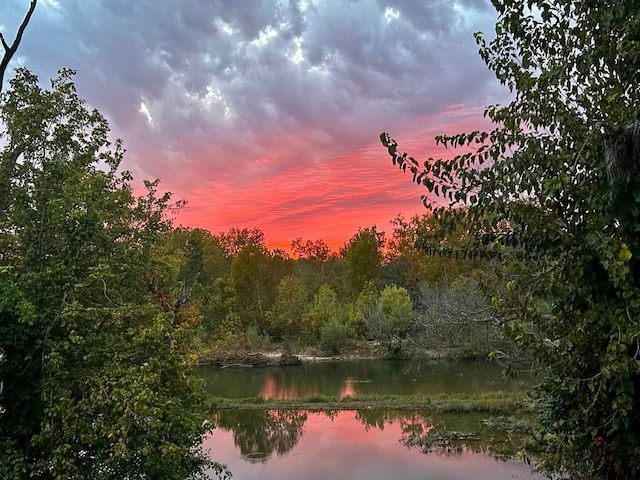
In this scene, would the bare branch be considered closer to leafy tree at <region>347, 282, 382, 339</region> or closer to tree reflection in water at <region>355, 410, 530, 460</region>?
tree reflection in water at <region>355, 410, 530, 460</region>

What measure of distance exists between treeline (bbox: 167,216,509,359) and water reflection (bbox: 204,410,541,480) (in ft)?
13.9

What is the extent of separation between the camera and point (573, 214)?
399 centimetres

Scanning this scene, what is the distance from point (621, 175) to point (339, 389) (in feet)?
61.5

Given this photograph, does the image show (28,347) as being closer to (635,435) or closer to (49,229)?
(49,229)

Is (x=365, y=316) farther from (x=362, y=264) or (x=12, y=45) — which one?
(x=12, y=45)

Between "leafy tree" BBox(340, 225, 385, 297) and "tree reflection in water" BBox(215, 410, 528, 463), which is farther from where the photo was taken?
"leafy tree" BBox(340, 225, 385, 297)

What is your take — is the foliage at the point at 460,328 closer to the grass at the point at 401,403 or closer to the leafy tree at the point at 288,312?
the grass at the point at 401,403

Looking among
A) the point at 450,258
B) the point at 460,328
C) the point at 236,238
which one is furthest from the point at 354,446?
the point at 236,238

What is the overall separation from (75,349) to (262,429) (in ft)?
31.7

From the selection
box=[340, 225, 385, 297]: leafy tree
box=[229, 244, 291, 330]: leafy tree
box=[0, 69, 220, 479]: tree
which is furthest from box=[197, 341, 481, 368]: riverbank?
box=[0, 69, 220, 479]: tree

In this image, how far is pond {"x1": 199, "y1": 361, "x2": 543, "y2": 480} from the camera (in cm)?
1077

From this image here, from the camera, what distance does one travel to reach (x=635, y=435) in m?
3.73

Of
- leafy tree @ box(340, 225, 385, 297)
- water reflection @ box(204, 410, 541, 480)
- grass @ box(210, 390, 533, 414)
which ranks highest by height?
leafy tree @ box(340, 225, 385, 297)

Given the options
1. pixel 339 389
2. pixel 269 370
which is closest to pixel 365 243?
pixel 269 370
